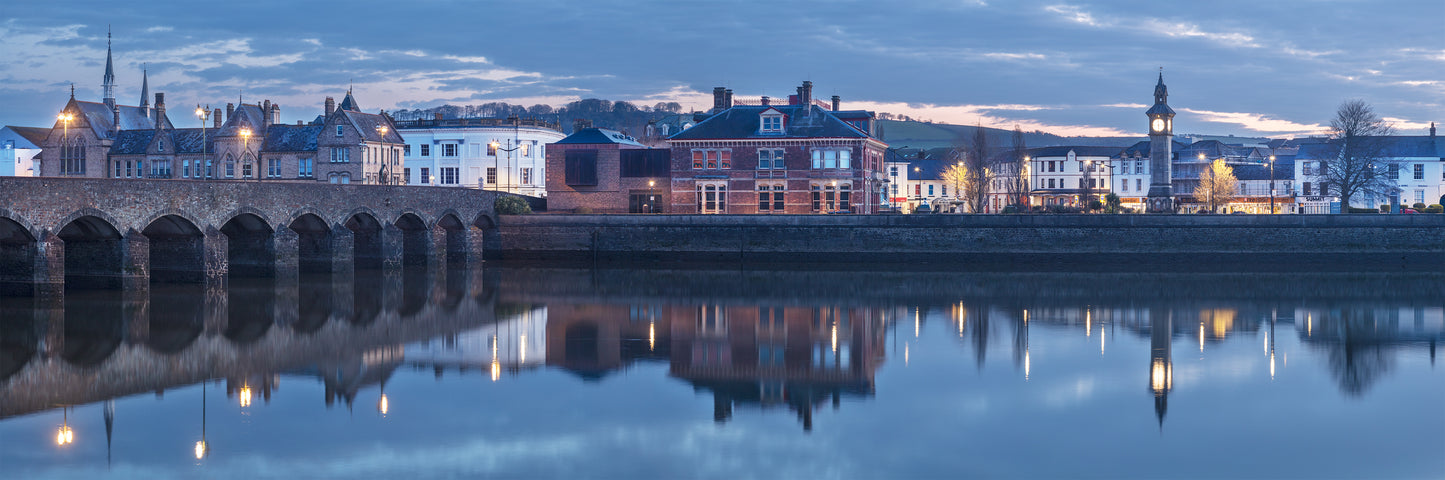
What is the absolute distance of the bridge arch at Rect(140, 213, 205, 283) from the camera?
4088cm

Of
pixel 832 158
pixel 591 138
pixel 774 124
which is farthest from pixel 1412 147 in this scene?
pixel 591 138

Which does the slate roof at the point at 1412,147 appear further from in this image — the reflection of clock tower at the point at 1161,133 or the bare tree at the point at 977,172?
the bare tree at the point at 977,172

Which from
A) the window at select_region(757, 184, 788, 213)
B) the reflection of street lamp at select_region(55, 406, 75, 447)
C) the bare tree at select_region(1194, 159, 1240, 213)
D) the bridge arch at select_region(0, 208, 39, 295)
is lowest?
the reflection of street lamp at select_region(55, 406, 75, 447)

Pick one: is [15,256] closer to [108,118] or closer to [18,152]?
[108,118]

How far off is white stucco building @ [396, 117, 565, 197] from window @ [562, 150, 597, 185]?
43.8 ft

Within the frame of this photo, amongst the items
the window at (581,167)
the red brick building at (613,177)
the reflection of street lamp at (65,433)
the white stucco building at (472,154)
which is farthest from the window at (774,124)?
the reflection of street lamp at (65,433)

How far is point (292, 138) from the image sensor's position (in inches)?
3152

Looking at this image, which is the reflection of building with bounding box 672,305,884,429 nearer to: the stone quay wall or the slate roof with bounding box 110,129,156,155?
the stone quay wall

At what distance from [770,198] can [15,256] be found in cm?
3988

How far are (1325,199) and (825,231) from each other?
1922 inches

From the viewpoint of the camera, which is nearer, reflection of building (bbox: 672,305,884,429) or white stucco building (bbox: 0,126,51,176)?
reflection of building (bbox: 672,305,884,429)

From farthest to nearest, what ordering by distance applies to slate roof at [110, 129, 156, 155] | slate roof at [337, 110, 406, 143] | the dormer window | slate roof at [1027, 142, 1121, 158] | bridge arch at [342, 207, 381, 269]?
slate roof at [1027, 142, 1121, 158], slate roof at [110, 129, 156, 155], slate roof at [337, 110, 406, 143], the dormer window, bridge arch at [342, 207, 381, 269]

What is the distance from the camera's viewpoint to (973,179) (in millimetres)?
84812

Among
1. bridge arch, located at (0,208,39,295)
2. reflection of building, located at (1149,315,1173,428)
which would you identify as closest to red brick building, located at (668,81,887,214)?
reflection of building, located at (1149,315,1173,428)
